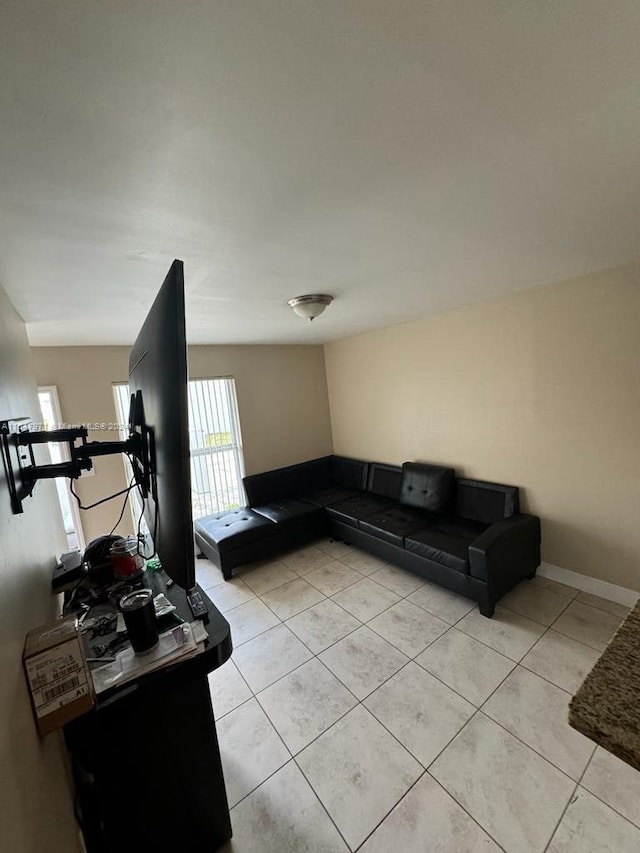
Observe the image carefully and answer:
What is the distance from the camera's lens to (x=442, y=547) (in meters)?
2.66

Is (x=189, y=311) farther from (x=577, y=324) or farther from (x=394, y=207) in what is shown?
(x=577, y=324)

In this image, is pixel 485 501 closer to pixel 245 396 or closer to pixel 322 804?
pixel 322 804

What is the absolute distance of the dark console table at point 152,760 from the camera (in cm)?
99

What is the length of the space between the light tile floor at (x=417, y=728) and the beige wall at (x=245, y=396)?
6.13 ft

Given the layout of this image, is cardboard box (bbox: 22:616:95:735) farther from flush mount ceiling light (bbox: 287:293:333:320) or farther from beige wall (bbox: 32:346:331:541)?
beige wall (bbox: 32:346:331:541)

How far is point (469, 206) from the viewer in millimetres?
1232

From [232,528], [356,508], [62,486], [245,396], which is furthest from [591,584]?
[62,486]

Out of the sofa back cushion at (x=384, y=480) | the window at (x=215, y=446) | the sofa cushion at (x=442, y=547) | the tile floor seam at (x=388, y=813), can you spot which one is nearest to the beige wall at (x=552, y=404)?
the sofa back cushion at (x=384, y=480)

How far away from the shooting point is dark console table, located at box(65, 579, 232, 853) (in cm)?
99

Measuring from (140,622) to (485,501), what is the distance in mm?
2874

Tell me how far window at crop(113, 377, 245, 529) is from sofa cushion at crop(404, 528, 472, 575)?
7.58ft

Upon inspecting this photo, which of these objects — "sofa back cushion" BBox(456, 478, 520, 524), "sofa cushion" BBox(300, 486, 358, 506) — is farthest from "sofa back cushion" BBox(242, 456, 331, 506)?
"sofa back cushion" BBox(456, 478, 520, 524)

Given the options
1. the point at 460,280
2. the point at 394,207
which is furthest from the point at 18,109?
the point at 460,280

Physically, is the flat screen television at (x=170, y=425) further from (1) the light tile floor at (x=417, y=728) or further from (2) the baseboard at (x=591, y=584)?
(2) the baseboard at (x=591, y=584)
